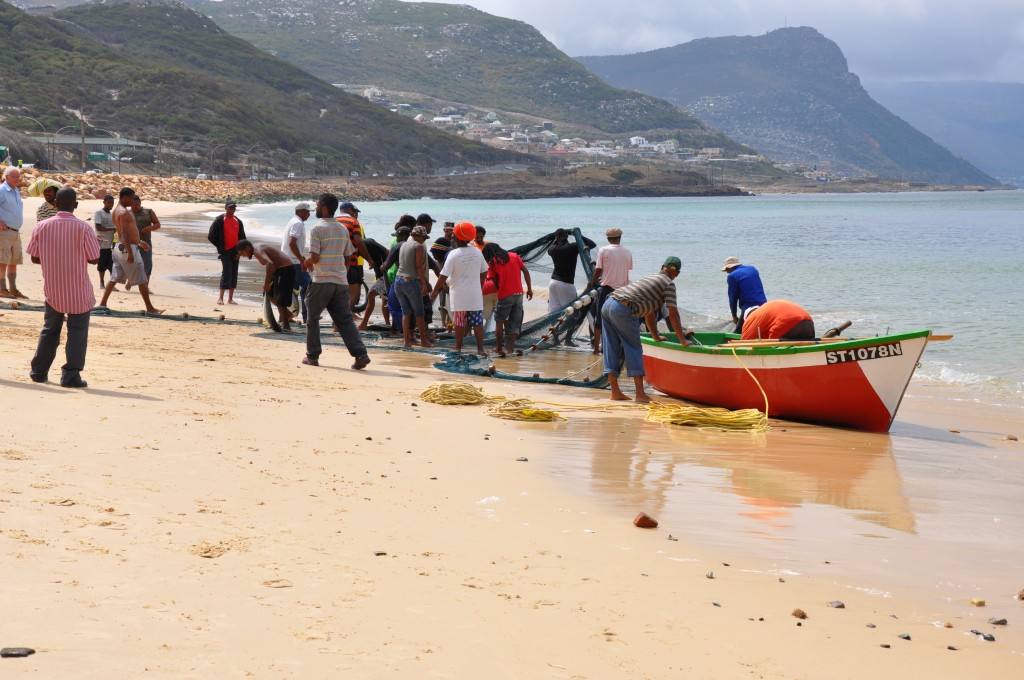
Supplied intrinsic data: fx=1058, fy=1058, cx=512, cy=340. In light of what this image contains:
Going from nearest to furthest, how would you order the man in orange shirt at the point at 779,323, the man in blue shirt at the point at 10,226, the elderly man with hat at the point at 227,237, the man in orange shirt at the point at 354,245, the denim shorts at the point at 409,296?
the man in orange shirt at the point at 779,323, the denim shorts at the point at 409,296, the man in blue shirt at the point at 10,226, the man in orange shirt at the point at 354,245, the elderly man with hat at the point at 227,237

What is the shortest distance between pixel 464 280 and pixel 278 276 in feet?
7.99

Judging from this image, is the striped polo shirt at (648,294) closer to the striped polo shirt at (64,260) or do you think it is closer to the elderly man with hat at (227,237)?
the striped polo shirt at (64,260)

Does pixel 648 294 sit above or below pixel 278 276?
above

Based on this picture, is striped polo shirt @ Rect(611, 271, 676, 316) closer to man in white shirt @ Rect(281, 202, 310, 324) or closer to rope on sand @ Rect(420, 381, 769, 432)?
rope on sand @ Rect(420, 381, 769, 432)

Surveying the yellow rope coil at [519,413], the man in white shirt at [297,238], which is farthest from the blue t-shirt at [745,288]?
the man in white shirt at [297,238]

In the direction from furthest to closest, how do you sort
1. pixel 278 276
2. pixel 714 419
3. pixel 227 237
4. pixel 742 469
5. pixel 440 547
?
pixel 227 237 < pixel 278 276 < pixel 714 419 < pixel 742 469 < pixel 440 547

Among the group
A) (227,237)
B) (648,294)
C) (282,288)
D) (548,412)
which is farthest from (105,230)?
(548,412)

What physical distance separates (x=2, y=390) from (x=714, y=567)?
4.90m

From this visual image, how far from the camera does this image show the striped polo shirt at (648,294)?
966 cm

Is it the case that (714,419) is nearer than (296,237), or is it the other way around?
(714,419)

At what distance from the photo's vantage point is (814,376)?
915cm

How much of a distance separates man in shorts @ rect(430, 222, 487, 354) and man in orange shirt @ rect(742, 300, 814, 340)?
3215 mm

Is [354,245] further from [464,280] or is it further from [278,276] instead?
[464,280]

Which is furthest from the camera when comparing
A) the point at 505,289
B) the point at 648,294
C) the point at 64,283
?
the point at 505,289
